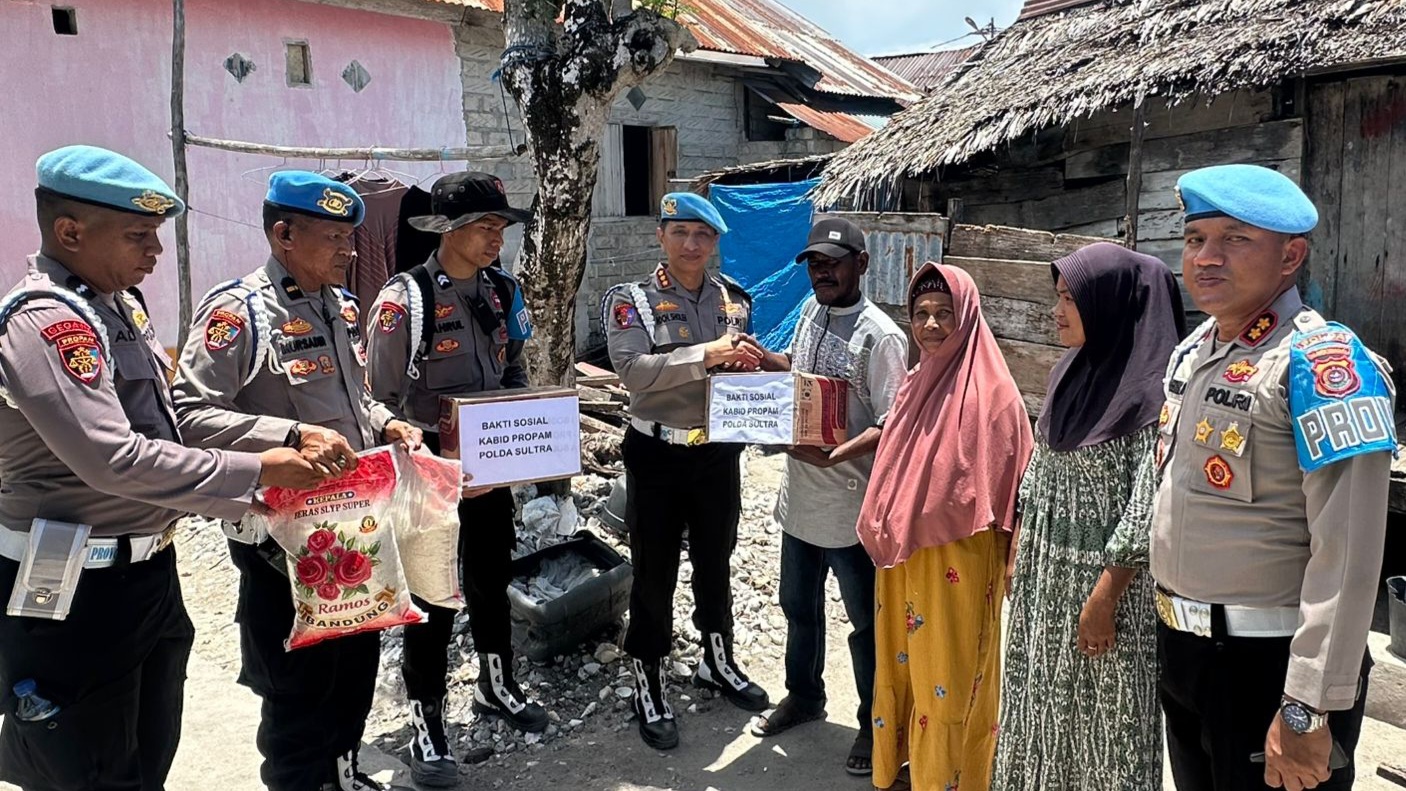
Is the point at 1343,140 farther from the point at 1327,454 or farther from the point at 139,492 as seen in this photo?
the point at 139,492

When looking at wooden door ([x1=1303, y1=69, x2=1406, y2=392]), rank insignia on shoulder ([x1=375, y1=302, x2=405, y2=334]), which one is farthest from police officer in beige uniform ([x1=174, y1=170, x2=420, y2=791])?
wooden door ([x1=1303, y1=69, x2=1406, y2=392])

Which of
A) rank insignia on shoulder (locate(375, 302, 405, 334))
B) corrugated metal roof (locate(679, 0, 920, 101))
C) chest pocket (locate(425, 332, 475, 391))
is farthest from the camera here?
corrugated metal roof (locate(679, 0, 920, 101))

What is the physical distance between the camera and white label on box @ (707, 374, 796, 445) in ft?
Answer: 10.9

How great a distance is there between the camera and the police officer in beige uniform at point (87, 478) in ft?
7.00

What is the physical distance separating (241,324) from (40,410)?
630 mm

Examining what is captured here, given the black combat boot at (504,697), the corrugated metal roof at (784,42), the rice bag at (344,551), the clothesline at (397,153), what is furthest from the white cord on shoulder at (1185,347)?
the corrugated metal roof at (784,42)

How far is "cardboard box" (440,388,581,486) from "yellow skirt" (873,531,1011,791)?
1.23 meters

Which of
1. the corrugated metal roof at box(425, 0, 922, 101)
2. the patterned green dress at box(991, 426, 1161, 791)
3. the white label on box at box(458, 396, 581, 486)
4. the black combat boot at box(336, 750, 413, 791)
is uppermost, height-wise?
the corrugated metal roof at box(425, 0, 922, 101)

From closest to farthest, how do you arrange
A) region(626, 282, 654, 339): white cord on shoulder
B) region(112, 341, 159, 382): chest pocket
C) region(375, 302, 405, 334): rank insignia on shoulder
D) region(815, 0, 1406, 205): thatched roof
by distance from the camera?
1. region(112, 341, 159, 382): chest pocket
2. region(375, 302, 405, 334): rank insignia on shoulder
3. region(626, 282, 654, 339): white cord on shoulder
4. region(815, 0, 1406, 205): thatched roof

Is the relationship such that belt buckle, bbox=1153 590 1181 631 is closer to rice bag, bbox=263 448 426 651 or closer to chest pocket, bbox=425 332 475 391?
rice bag, bbox=263 448 426 651

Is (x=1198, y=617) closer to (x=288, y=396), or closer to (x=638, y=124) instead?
(x=288, y=396)

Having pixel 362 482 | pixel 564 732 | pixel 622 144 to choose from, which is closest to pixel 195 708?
pixel 564 732

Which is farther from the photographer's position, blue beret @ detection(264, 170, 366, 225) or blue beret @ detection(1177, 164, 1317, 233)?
blue beret @ detection(264, 170, 366, 225)

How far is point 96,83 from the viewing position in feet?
25.3
